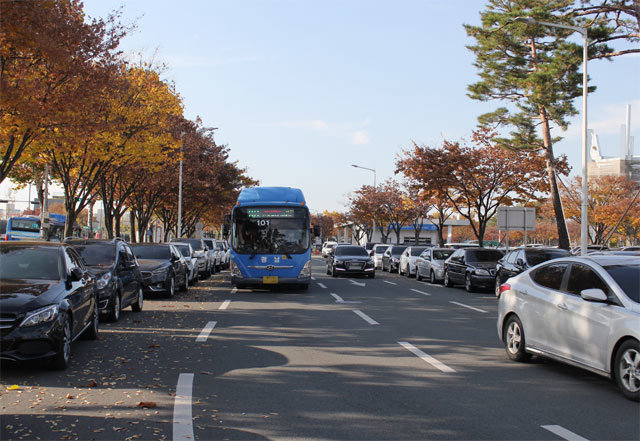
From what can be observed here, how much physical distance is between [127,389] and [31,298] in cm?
176

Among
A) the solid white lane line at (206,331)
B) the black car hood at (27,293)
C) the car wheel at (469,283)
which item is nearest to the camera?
the black car hood at (27,293)

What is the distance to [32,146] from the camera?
62.2ft

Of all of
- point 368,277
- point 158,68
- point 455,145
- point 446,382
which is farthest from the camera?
point 455,145

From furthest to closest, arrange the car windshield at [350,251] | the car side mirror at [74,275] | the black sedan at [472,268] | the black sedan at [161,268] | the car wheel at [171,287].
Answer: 1. the car windshield at [350,251]
2. the black sedan at [472,268]
3. the car wheel at [171,287]
4. the black sedan at [161,268]
5. the car side mirror at [74,275]

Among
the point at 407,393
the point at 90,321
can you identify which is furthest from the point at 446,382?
the point at 90,321

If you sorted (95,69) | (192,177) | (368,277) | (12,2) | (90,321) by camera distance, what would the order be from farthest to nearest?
1. (192,177)
2. (368,277)
3. (95,69)
4. (12,2)
5. (90,321)

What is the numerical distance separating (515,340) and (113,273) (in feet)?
25.7

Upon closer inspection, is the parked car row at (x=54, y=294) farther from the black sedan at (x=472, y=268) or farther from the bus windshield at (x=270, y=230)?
the black sedan at (x=472, y=268)

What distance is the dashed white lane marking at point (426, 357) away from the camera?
8008 millimetres

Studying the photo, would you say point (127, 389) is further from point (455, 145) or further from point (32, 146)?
point (455, 145)

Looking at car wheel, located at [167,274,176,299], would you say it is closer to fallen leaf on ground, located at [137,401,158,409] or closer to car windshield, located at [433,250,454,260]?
fallen leaf on ground, located at [137,401,158,409]

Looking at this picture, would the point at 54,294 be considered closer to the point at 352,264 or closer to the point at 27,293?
the point at 27,293

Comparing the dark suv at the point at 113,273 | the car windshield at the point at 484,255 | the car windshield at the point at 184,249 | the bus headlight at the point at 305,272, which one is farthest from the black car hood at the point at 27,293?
the car windshield at the point at 484,255

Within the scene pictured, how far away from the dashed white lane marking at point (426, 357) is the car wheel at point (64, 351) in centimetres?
470
